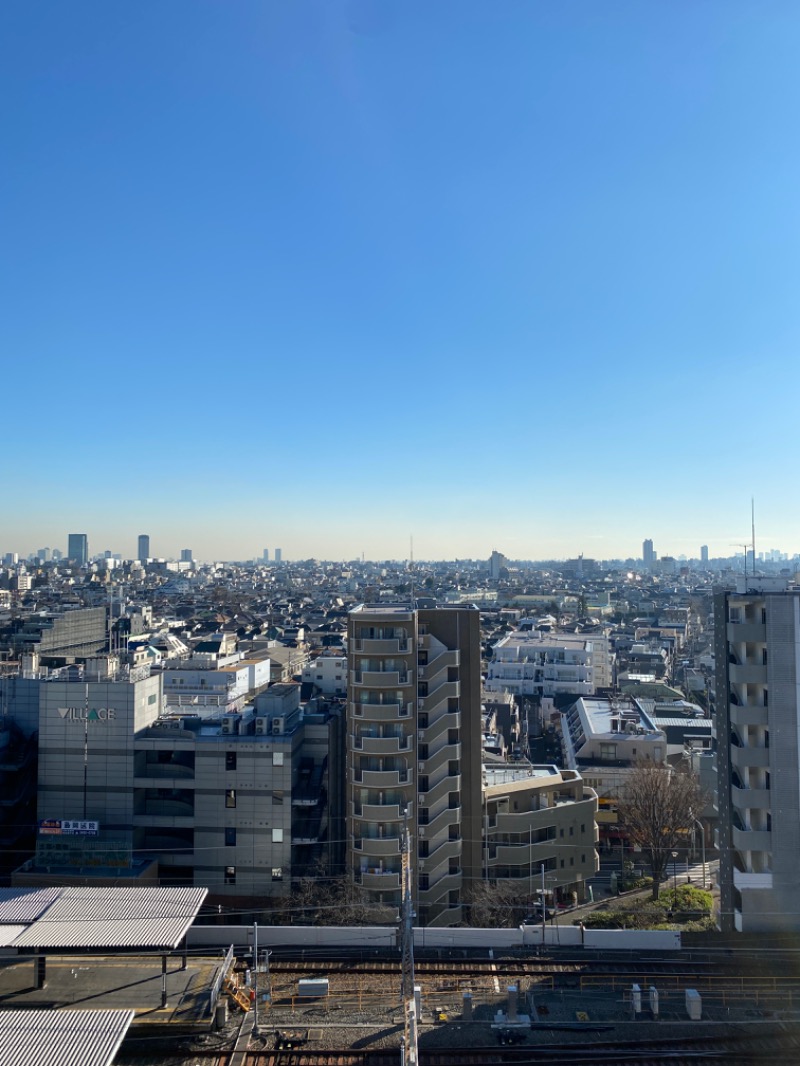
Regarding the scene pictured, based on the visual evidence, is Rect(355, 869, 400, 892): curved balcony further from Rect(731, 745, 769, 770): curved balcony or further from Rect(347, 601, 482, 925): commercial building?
Rect(731, 745, 769, 770): curved balcony

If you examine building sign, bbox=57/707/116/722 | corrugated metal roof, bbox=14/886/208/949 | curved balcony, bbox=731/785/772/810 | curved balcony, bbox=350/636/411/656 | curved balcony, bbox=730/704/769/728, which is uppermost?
curved balcony, bbox=350/636/411/656

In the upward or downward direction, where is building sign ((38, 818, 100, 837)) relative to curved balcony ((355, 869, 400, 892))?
upward

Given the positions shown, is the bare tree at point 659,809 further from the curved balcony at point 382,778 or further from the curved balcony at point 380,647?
the curved balcony at point 380,647

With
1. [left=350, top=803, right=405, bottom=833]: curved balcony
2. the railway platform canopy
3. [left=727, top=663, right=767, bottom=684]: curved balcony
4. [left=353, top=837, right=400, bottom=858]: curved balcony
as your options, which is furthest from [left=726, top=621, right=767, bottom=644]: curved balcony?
the railway platform canopy

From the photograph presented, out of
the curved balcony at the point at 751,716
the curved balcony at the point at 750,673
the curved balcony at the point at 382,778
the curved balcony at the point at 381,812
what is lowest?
the curved balcony at the point at 381,812

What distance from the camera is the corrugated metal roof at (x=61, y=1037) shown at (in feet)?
15.7

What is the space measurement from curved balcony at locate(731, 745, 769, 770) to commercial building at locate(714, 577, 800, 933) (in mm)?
12

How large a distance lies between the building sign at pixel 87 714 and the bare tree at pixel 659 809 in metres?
8.52

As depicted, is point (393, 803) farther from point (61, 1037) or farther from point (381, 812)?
point (61, 1037)

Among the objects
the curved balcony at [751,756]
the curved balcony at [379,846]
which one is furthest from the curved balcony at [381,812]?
the curved balcony at [751,756]

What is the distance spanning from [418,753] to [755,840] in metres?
4.39

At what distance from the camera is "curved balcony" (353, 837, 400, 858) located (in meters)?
10.2

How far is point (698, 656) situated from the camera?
→ 33750mm

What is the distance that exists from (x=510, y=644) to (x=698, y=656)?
30.3 ft
